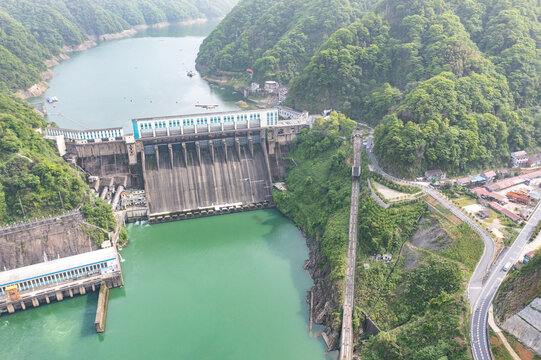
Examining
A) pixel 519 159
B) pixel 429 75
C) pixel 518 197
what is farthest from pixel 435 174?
pixel 429 75

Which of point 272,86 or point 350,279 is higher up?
point 272,86

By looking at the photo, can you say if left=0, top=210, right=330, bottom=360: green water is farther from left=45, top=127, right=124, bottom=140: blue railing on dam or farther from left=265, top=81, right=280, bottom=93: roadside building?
left=265, top=81, right=280, bottom=93: roadside building

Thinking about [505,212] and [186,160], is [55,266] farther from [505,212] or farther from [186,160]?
[505,212]

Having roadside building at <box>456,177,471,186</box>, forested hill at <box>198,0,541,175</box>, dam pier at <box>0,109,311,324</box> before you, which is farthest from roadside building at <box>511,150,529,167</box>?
dam pier at <box>0,109,311,324</box>

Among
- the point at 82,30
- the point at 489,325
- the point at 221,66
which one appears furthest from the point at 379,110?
the point at 82,30

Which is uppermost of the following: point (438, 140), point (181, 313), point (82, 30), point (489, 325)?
point (82, 30)

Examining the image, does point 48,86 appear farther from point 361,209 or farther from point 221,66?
point 361,209

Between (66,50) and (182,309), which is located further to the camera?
(66,50)
